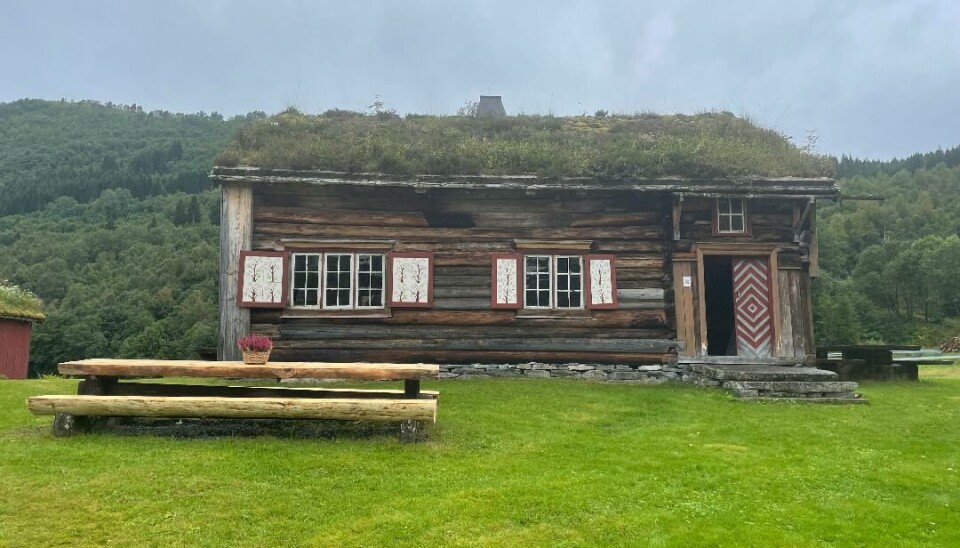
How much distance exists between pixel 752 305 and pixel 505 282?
5387 millimetres

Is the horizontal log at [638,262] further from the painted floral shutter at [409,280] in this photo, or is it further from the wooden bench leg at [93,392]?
the wooden bench leg at [93,392]

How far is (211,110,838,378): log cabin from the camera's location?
513 inches

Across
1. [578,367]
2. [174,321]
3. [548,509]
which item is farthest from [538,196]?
[174,321]

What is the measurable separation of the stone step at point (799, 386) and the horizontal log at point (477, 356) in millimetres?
2429

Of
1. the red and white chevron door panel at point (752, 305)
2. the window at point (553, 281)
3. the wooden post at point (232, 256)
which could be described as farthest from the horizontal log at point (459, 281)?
the red and white chevron door panel at point (752, 305)

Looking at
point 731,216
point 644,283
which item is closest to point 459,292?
point 644,283

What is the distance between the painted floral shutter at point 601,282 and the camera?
13.3 m

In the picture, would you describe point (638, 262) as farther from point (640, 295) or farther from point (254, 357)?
point (254, 357)

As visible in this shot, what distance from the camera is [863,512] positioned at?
202 inches

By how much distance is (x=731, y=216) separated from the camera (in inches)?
545

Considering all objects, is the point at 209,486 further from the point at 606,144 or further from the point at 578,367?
the point at 606,144

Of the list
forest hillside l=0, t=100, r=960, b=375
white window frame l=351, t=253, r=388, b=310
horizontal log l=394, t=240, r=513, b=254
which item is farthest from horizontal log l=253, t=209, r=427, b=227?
forest hillside l=0, t=100, r=960, b=375

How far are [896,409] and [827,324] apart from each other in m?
39.1

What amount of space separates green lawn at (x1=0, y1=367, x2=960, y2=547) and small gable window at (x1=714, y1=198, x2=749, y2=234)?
5799mm
